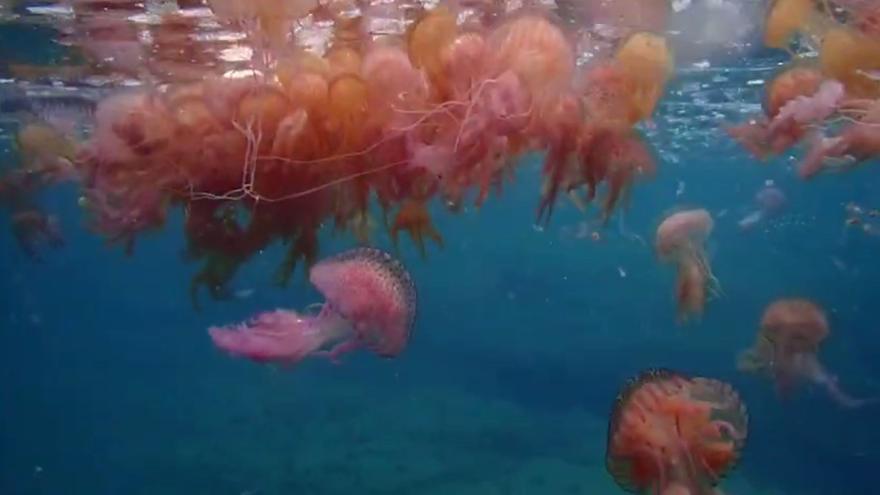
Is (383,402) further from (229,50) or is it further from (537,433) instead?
(229,50)

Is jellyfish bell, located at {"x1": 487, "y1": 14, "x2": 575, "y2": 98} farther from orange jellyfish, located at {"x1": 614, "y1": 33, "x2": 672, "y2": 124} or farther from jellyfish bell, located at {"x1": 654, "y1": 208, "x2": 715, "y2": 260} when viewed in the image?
jellyfish bell, located at {"x1": 654, "y1": 208, "x2": 715, "y2": 260}

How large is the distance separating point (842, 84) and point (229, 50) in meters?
5.41

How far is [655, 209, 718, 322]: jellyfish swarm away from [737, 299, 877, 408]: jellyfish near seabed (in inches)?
45.8

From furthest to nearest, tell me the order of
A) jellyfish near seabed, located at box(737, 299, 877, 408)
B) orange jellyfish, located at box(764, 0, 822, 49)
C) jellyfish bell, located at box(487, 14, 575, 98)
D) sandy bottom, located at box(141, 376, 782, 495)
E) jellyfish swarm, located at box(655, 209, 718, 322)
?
sandy bottom, located at box(141, 376, 782, 495)
jellyfish near seabed, located at box(737, 299, 877, 408)
jellyfish swarm, located at box(655, 209, 718, 322)
orange jellyfish, located at box(764, 0, 822, 49)
jellyfish bell, located at box(487, 14, 575, 98)

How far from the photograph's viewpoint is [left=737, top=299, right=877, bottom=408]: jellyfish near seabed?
31.1 feet

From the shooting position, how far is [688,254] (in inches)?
370

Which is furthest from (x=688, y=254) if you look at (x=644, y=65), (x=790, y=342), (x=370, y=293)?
(x=370, y=293)

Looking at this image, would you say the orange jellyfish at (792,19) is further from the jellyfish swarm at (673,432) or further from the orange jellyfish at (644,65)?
the jellyfish swarm at (673,432)

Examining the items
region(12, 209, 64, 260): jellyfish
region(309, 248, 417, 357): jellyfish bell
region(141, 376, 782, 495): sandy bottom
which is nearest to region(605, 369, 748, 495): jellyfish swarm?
region(309, 248, 417, 357): jellyfish bell

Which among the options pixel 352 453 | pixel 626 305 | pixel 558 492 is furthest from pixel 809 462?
pixel 626 305

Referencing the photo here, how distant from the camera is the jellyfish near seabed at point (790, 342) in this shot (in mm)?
9492

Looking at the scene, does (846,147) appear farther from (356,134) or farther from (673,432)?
(356,134)

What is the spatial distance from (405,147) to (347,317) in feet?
3.74

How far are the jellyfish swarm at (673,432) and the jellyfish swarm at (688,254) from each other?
11.2ft
